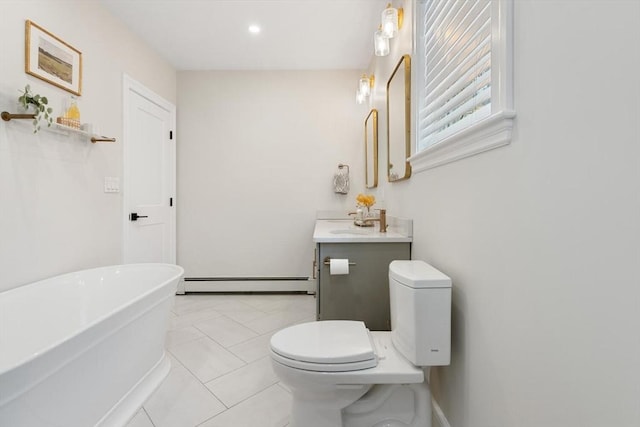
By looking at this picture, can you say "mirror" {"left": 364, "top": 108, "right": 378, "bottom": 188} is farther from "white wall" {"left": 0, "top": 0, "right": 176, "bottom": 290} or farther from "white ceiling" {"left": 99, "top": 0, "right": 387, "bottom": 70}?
"white wall" {"left": 0, "top": 0, "right": 176, "bottom": 290}

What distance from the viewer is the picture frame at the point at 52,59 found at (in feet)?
5.39

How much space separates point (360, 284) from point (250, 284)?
1987 mm

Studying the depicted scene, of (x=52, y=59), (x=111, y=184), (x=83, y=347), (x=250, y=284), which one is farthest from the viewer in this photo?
(x=250, y=284)

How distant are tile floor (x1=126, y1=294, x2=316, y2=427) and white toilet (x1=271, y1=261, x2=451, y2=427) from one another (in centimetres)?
44

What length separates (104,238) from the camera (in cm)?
223

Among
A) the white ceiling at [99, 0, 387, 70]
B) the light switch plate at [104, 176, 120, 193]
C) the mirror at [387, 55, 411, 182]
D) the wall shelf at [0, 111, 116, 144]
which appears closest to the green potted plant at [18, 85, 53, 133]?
the wall shelf at [0, 111, 116, 144]

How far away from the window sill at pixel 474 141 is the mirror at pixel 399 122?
0.35 metres

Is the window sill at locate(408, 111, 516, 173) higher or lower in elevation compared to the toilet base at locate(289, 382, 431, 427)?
higher

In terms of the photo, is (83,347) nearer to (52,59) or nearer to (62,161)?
(62,161)

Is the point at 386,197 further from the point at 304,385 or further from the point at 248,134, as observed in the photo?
the point at 248,134

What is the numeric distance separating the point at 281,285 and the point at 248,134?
5.98 feet

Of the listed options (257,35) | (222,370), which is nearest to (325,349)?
(222,370)

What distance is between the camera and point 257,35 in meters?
2.64

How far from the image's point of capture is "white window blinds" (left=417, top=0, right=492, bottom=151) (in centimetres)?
98
